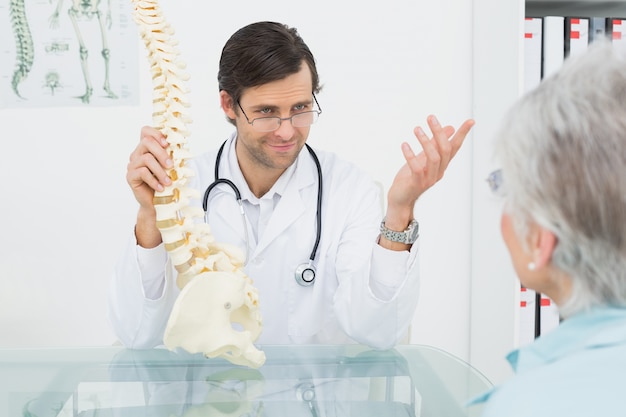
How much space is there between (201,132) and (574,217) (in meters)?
2.01

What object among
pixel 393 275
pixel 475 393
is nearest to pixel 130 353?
pixel 393 275

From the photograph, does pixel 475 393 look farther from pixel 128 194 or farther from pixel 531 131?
pixel 128 194

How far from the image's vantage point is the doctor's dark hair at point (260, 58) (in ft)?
5.79

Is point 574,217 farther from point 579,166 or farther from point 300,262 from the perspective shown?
point 300,262

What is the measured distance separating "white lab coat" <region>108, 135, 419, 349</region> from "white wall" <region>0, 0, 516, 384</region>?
674 millimetres

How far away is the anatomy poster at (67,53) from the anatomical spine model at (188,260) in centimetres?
129

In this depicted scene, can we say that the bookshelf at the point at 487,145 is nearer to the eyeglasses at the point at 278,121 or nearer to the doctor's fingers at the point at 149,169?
the eyeglasses at the point at 278,121

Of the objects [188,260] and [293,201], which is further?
[293,201]

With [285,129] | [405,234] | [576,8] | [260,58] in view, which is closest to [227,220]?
[285,129]

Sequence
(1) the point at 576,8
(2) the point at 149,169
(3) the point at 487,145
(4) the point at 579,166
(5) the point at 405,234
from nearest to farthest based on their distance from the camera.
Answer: (4) the point at 579,166
(2) the point at 149,169
(5) the point at 405,234
(3) the point at 487,145
(1) the point at 576,8

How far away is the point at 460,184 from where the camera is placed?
8.95 feet

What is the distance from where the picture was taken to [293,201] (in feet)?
6.20

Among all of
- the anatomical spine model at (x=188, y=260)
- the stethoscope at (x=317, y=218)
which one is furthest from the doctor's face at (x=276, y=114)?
the anatomical spine model at (x=188, y=260)

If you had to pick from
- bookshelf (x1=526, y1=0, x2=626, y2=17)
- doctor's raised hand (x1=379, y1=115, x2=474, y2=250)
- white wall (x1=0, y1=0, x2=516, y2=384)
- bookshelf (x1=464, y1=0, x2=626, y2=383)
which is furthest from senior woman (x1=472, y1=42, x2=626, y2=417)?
white wall (x1=0, y1=0, x2=516, y2=384)
